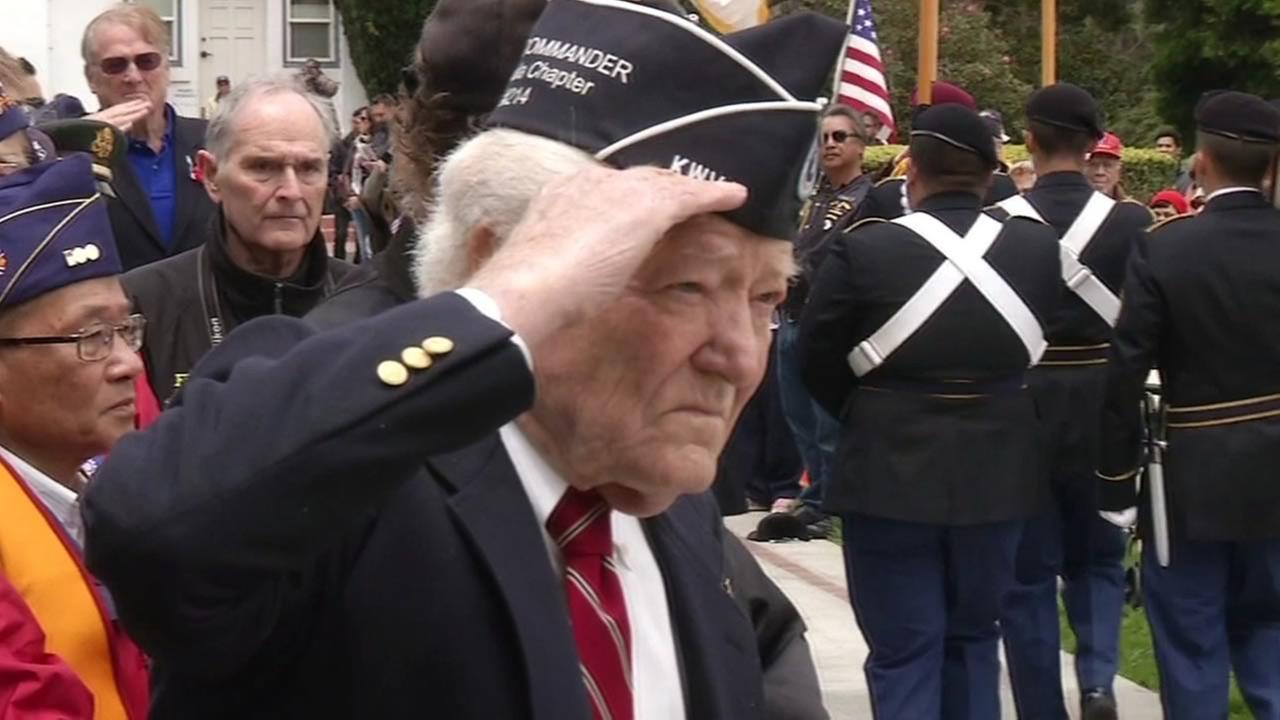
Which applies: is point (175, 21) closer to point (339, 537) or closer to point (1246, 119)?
point (1246, 119)

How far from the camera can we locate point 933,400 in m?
6.38

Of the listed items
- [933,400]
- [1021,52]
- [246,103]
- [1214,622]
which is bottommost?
[1021,52]

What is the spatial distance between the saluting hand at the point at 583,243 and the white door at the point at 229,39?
33052 mm

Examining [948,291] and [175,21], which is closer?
[948,291]

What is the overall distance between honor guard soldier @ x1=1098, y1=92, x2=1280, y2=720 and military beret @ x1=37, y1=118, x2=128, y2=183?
323cm

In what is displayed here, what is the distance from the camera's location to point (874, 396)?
6469 millimetres

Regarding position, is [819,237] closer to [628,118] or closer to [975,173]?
[975,173]

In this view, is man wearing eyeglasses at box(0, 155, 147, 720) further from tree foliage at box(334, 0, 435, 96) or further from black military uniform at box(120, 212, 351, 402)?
tree foliage at box(334, 0, 435, 96)

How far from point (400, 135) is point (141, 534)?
1.30 m

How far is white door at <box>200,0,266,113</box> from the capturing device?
3400cm

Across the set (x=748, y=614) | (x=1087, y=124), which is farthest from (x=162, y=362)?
(x=1087, y=124)

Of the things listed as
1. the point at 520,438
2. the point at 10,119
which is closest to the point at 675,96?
the point at 520,438

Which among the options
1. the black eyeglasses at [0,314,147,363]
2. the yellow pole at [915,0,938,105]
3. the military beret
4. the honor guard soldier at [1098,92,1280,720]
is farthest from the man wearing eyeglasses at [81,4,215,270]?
the yellow pole at [915,0,938,105]

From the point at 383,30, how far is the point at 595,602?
31.5m
